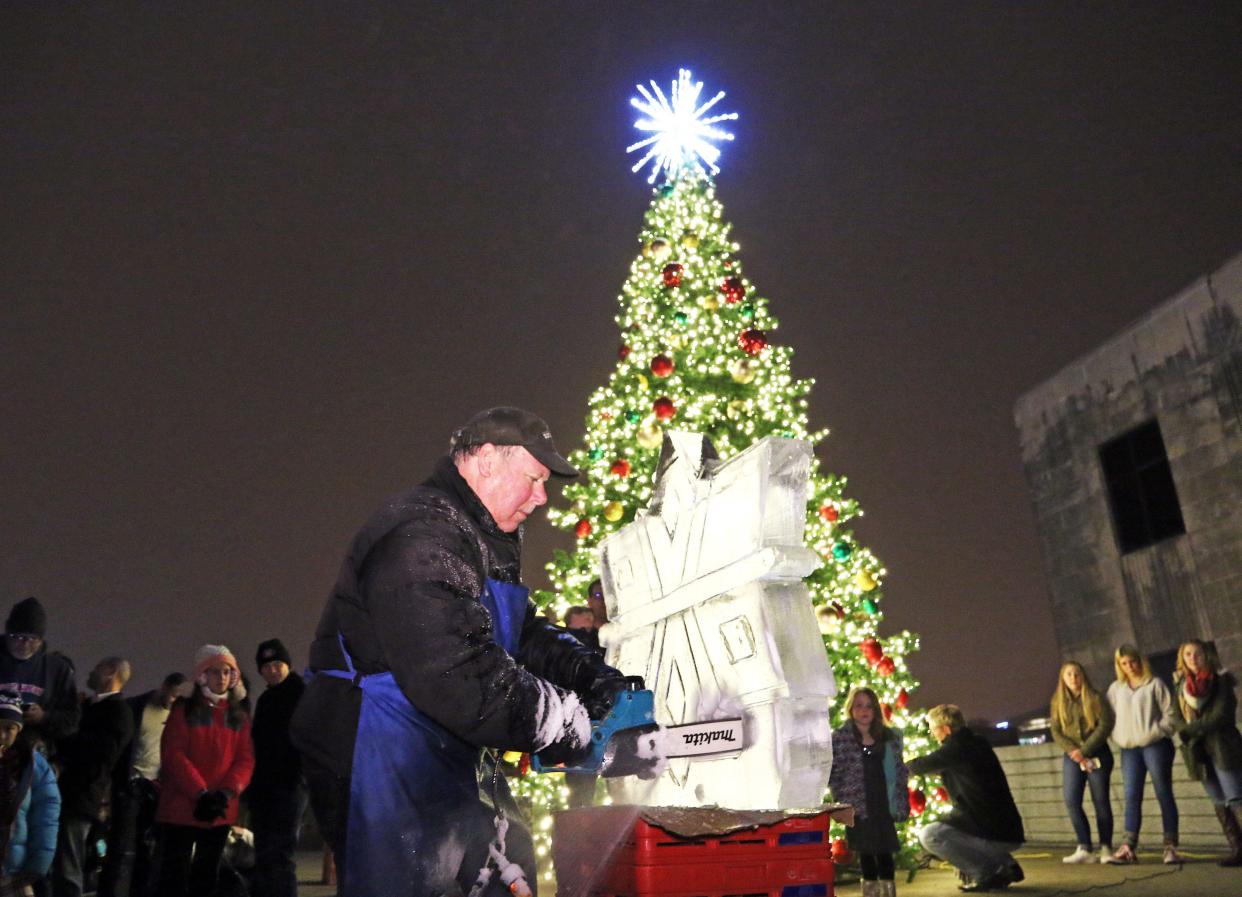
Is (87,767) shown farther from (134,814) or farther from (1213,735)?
(1213,735)

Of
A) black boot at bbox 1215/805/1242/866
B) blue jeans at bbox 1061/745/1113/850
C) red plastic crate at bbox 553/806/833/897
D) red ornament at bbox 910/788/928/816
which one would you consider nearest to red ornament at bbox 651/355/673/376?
red ornament at bbox 910/788/928/816

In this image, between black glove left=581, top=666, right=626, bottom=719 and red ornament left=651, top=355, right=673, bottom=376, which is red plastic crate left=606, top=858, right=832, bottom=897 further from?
red ornament left=651, top=355, right=673, bottom=376

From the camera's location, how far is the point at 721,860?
3.56 metres

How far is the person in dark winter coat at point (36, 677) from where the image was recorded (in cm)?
723

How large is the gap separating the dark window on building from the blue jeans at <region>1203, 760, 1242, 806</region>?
8.21 meters

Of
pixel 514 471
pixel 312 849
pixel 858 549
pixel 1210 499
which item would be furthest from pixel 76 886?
pixel 1210 499

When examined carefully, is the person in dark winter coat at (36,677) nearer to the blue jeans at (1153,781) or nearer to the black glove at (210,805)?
the black glove at (210,805)

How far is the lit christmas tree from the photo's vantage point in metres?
10.1

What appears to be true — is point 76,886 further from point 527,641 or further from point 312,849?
point 312,849

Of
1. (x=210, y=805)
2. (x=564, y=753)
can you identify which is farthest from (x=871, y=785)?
(x=564, y=753)

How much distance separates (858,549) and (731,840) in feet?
23.7

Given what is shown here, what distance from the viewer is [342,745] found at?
238 centimetres

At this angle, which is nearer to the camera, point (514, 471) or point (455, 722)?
point (455, 722)

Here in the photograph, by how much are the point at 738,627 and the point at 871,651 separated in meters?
5.42
